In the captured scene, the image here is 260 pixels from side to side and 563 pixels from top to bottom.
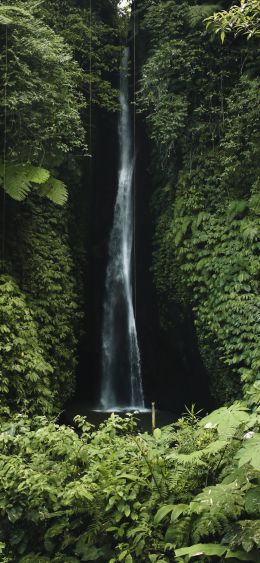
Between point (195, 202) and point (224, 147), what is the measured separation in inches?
45.9

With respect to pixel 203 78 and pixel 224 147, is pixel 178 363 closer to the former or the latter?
pixel 224 147

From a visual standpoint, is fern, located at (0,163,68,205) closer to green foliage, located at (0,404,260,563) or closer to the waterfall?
green foliage, located at (0,404,260,563)

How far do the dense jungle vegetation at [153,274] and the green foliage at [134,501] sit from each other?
1cm

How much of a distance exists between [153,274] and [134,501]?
9.01 meters

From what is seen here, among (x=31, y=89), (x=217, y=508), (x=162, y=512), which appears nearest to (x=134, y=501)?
(x=162, y=512)

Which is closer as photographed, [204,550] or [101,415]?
[204,550]

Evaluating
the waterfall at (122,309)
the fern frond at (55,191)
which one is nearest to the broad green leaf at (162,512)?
the fern frond at (55,191)

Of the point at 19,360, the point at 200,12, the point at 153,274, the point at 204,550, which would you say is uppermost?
the point at 200,12

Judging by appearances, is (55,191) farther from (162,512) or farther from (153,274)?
(162,512)

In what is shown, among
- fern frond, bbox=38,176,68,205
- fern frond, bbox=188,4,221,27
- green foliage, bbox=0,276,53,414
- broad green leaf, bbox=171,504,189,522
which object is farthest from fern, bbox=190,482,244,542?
fern frond, bbox=188,4,221,27

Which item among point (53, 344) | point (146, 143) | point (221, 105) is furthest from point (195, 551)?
point (146, 143)

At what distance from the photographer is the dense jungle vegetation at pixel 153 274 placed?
2.99 m

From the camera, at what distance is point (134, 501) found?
10.2 ft

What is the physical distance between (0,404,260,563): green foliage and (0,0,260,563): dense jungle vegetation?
1 centimetres
